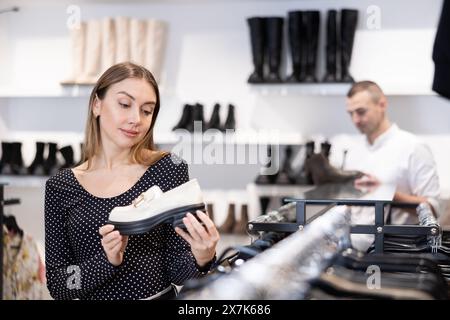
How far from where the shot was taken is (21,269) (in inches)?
144

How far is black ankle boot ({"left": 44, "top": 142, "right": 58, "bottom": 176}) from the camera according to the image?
13.3 ft

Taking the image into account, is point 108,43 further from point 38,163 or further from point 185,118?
point 38,163

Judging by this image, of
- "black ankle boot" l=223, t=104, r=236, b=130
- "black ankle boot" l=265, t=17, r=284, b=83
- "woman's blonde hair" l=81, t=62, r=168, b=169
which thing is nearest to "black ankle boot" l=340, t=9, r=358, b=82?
"black ankle boot" l=265, t=17, r=284, b=83

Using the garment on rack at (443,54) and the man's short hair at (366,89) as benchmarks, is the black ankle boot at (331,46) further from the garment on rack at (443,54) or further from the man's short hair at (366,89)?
the garment on rack at (443,54)

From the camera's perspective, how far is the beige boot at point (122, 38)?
3.93 meters

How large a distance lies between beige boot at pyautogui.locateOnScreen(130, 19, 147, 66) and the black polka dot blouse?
7.93 feet

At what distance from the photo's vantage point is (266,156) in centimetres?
395

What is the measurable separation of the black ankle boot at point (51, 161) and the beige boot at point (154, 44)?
0.70m

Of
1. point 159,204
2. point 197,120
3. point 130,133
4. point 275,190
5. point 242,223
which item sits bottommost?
point 242,223

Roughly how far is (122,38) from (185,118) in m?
0.55

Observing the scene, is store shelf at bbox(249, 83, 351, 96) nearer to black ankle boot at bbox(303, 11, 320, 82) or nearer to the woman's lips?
black ankle boot at bbox(303, 11, 320, 82)

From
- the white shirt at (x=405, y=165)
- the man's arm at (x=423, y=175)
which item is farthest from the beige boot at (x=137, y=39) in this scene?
the man's arm at (x=423, y=175)

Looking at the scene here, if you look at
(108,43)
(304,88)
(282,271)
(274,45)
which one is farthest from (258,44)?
(282,271)

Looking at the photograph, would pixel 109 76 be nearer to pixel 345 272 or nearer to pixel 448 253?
pixel 345 272
